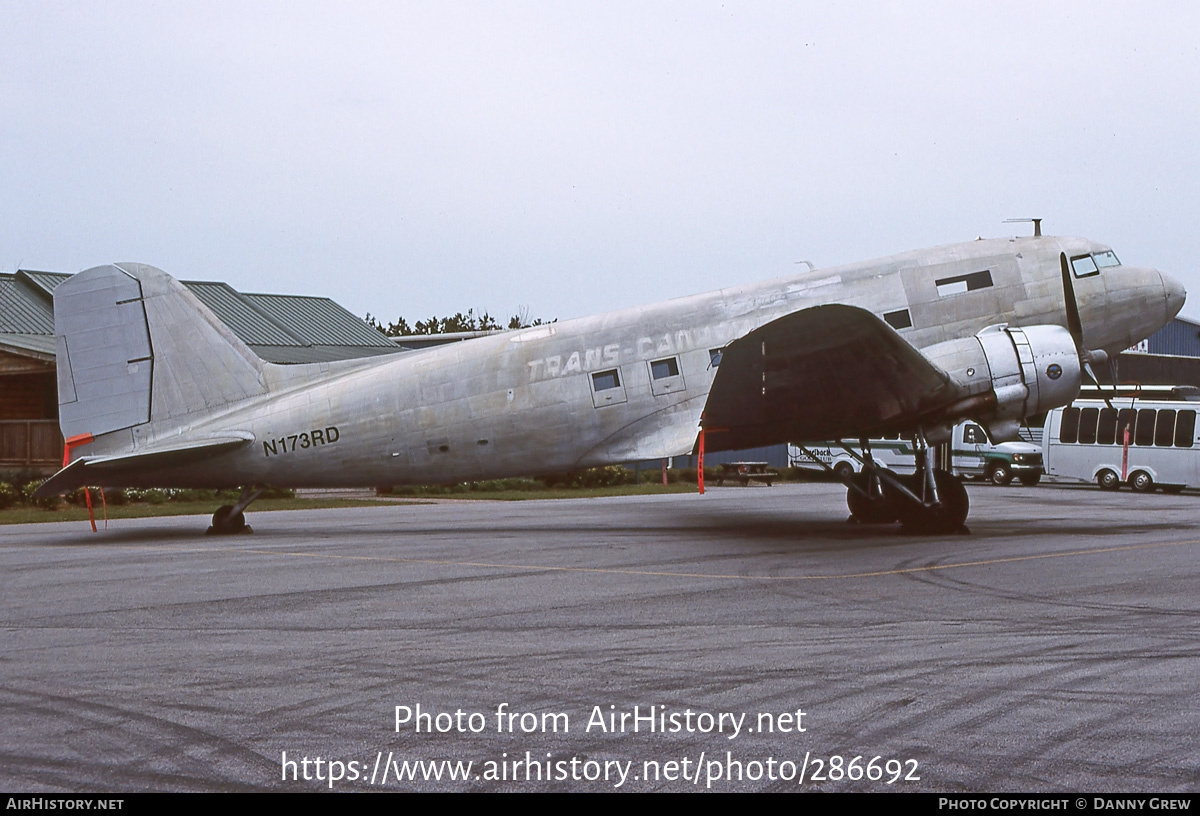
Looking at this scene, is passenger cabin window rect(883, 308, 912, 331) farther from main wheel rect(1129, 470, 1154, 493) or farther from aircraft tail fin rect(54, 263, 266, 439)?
main wheel rect(1129, 470, 1154, 493)

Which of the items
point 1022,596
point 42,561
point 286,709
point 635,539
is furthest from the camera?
point 635,539

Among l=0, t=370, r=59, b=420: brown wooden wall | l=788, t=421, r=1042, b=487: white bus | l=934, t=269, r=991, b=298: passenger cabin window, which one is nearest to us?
l=934, t=269, r=991, b=298: passenger cabin window

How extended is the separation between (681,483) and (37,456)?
22.3m

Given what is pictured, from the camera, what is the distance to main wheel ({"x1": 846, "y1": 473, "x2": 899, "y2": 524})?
1897cm

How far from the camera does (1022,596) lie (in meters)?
10.4

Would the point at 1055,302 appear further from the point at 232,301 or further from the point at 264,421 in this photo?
the point at 232,301

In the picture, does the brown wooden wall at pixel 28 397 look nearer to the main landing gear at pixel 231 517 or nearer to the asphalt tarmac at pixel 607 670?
the main landing gear at pixel 231 517

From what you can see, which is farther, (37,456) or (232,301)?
(232,301)

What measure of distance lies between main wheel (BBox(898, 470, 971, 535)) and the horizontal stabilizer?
10441 mm

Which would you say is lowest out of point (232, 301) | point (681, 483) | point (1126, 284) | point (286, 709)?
point (681, 483)

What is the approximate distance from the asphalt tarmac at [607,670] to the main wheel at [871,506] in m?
4.04

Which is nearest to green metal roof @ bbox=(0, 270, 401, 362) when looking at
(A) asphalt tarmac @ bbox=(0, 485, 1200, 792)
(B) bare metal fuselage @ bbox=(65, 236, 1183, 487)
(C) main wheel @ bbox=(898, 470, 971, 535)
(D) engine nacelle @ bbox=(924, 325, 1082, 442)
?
(B) bare metal fuselage @ bbox=(65, 236, 1183, 487)

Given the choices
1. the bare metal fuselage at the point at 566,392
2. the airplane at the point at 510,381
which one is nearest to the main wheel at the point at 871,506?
→ the airplane at the point at 510,381
